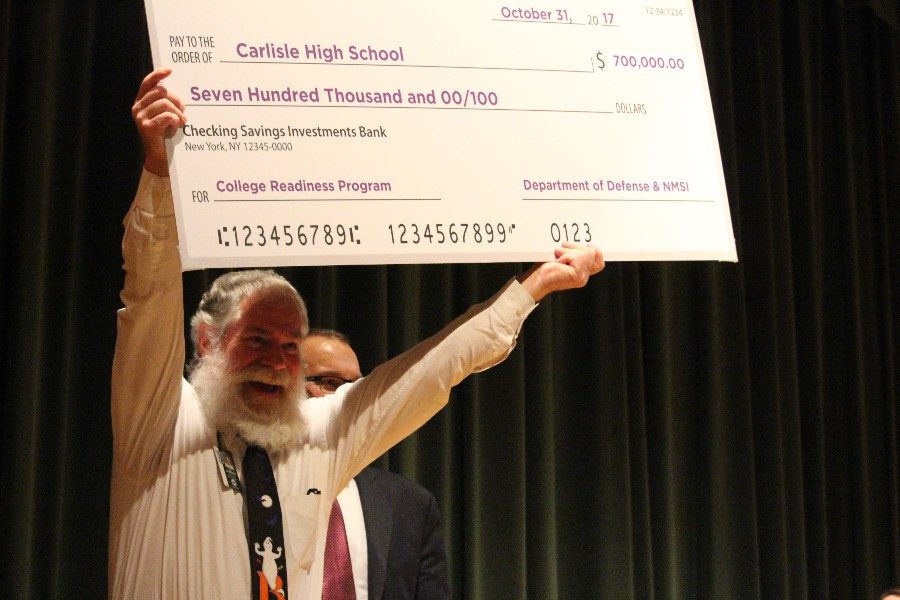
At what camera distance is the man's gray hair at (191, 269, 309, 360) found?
75.2 inches

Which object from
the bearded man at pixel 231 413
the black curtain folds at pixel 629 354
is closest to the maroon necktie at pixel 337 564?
the bearded man at pixel 231 413

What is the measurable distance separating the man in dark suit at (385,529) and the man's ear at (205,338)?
0.27m

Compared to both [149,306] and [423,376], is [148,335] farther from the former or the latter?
[423,376]

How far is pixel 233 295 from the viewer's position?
6.29 feet

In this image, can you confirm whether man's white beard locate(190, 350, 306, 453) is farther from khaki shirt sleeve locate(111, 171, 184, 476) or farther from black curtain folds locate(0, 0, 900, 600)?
black curtain folds locate(0, 0, 900, 600)

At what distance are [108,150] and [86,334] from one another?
47 centimetres

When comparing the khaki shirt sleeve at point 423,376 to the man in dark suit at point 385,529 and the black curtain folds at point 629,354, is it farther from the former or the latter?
the black curtain folds at point 629,354

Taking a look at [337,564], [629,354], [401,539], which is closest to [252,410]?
[337,564]

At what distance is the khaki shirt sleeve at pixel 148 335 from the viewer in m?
1.64

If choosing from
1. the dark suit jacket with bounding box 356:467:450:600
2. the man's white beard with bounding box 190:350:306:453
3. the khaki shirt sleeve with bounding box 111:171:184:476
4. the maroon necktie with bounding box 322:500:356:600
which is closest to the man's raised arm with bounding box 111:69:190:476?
the khaki shirt sleeve with bounding box 111:171:184:476

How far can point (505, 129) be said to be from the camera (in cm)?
181

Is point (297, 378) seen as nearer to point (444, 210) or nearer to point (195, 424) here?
point (195, 424)

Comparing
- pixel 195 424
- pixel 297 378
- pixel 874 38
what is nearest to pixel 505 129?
pixel 297 378

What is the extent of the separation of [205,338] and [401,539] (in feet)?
1.98
